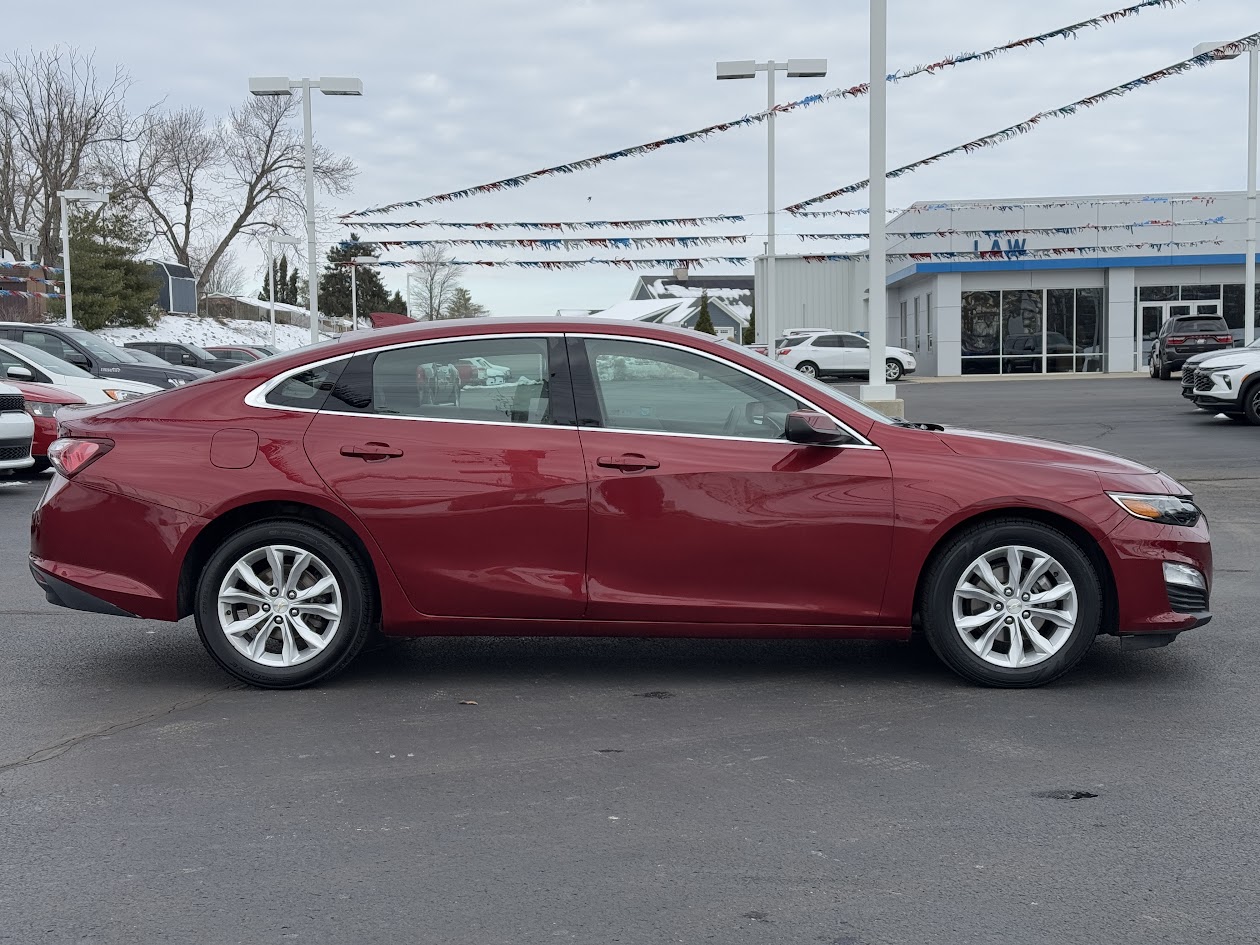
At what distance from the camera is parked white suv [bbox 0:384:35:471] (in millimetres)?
12672

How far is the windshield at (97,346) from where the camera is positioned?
727 inches

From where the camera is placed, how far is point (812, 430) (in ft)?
17.8

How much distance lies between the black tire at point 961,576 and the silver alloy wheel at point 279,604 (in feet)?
7.91

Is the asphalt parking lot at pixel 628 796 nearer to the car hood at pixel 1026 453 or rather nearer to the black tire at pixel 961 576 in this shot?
the black tire at pixel 961 576

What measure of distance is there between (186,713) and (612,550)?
177cm

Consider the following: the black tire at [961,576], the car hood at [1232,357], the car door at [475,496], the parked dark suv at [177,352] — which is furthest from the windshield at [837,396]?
the parked dark suv at [177,352]

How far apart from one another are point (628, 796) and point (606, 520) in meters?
1.43

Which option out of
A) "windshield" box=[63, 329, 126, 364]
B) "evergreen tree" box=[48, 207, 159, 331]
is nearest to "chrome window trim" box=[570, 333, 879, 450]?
"windshield" box=[63, 329, 126, 364]

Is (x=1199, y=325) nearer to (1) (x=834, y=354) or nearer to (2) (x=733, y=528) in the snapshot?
(1) (x=834, y=354)

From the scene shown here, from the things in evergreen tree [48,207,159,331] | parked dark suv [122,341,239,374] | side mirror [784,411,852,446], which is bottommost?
side mirror [784,411,852,446]

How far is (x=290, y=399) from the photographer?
5.67 m

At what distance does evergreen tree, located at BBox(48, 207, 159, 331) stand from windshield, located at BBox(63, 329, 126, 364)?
32.8m

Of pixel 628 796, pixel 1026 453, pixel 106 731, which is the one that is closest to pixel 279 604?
pixel 106 731

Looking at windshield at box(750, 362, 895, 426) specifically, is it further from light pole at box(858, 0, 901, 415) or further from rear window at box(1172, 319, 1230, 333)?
rear window at box(1172, 319, 1230, 333)
